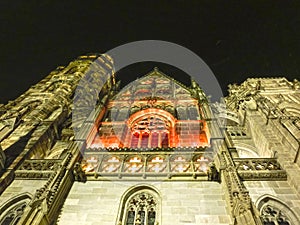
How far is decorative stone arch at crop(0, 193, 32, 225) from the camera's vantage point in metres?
10.2

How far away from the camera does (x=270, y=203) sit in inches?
415

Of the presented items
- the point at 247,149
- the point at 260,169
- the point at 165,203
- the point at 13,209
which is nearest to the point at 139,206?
the point at 165,203

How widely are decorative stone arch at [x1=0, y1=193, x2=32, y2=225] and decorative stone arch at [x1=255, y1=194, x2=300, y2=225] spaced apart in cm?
850

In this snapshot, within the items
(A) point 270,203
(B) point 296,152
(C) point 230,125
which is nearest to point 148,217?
(A) point 270,203

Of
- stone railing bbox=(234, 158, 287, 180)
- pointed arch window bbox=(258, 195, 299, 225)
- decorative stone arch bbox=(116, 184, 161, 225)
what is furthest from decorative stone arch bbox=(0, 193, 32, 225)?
pointed arch window bbox=(258, 195, 299, 225)

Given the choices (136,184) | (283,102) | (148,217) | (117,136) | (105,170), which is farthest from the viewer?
(283,102)

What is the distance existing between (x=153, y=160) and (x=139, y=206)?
113 inches

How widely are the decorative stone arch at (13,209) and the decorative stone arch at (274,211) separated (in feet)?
27.9

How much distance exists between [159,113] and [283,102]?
26.1 feet

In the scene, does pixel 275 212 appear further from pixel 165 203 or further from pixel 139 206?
pixel 139 206

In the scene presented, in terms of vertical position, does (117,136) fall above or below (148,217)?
above

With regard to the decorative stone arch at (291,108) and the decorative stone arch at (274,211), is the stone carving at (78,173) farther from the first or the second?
the decorative stone arch at (291,108)

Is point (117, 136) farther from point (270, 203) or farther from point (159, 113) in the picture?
point (270, 203)

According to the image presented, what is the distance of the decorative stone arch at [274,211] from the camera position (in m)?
9.85
